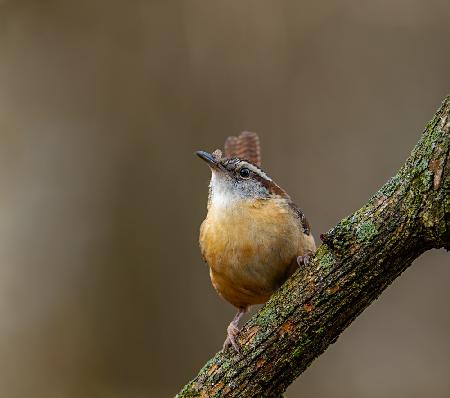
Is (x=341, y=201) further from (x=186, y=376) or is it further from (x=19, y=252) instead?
(x=19, y=252)

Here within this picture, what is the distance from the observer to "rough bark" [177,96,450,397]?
290cm

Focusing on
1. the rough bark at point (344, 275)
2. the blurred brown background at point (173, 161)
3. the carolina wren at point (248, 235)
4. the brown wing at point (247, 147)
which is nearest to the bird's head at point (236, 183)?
the carolina wren at point (248, 235)

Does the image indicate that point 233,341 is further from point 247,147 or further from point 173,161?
point 173,161

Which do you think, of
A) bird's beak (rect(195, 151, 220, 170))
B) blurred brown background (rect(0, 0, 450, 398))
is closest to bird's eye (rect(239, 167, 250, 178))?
bird's beak (rect(195, 151, 220, 170))

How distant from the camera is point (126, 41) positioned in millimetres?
7930

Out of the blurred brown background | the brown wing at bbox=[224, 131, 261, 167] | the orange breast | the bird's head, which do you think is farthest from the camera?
the blurred brown background

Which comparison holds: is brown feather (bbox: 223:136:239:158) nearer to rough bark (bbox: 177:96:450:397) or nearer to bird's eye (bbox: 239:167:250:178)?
bird's eye (bbox: 239:167:250:178)

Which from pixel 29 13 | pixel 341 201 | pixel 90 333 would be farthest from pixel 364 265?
pixel 29 13

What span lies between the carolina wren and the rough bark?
0.23 meters

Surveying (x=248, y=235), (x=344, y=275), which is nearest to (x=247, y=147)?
(x=248, y=235)

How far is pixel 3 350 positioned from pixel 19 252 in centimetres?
105

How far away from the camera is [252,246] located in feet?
12.6

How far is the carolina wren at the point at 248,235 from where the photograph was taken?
3.82m

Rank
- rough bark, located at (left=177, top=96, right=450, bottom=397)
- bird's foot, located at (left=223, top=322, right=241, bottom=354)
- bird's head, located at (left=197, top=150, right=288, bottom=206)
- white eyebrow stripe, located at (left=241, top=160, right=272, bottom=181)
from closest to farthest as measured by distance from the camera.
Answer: rough bark, located at (left=177, top=96, right=450, bottom=397) < bird's foot, located at (left=223, top=322, right=241, bottom=354) < bird's head, located at (left=197, top=150, right=288, bottom=206) < white eyebrow stripe, located at (left=241, top=160, right=272, bottom=181)
